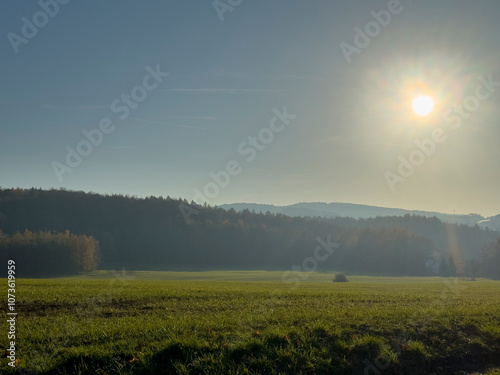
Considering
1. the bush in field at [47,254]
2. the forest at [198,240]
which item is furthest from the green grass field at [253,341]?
the forest at [198,240]

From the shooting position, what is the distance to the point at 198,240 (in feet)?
490

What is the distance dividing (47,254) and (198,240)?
58.9 m

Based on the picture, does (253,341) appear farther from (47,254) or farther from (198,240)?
(198,240)

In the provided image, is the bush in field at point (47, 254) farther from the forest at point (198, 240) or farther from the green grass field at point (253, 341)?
the green grass field at point (253, 341)

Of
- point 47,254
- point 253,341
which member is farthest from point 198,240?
point 253,341

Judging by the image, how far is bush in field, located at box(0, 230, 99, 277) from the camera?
98.8 meters

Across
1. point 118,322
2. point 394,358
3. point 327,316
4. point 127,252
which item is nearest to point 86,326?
point 118,322

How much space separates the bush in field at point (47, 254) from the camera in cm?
9881

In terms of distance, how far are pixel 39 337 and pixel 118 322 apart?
91.6 inches

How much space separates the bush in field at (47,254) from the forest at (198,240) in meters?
6.50

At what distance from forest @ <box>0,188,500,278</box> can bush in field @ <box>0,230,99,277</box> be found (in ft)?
21.3

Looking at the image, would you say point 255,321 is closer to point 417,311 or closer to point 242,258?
point 417,311

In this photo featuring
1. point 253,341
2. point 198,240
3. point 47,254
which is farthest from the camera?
point 198,240

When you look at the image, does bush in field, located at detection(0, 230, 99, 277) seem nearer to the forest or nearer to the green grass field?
the forest
